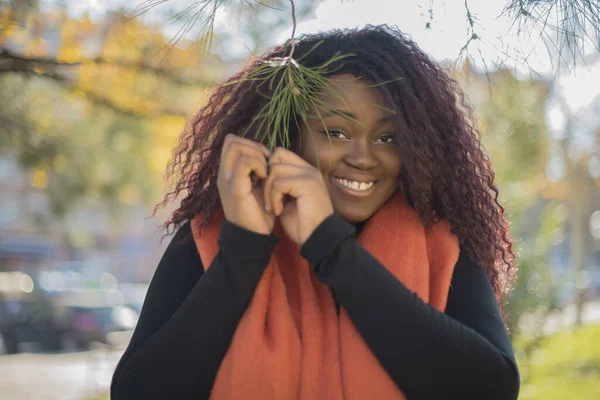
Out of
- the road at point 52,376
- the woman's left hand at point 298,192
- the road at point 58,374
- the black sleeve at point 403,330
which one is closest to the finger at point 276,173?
the woman's left hand at point 298,192

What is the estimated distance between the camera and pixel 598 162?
534 inches

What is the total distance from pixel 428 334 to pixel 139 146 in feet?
25.0

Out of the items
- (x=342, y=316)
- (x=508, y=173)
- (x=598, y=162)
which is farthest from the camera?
(x=598, y=162)

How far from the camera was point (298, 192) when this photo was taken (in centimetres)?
161

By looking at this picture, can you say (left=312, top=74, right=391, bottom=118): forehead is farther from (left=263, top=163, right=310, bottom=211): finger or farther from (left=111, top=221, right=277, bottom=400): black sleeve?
(left=111, top=221, right=277, bottom=400): black sleeve

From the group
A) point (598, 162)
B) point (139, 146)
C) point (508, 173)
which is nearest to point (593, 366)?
point (508, 173)

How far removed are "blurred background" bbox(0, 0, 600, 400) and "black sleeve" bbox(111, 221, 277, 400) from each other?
54 cm

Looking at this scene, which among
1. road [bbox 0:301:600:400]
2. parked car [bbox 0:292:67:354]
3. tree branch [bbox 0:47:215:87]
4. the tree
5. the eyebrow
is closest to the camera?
the eyebrow

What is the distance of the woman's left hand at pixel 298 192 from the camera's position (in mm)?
1595

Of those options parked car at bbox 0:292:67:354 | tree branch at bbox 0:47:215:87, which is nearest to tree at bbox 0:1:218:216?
tree branch at bbox 0:47:215:87

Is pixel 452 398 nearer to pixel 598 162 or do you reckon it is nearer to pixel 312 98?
pixel 312 98

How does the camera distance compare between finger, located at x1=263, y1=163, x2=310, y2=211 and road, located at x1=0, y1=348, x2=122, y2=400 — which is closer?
finger, located at x1=263, y1=163, x2=310, y2=211

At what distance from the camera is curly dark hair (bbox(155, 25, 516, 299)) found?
1838mm

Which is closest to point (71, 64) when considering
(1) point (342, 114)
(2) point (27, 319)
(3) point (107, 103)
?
(3) point (107, 103)
